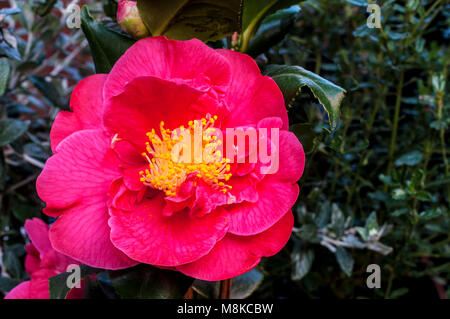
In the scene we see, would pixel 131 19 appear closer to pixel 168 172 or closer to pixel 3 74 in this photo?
pixel 168 172

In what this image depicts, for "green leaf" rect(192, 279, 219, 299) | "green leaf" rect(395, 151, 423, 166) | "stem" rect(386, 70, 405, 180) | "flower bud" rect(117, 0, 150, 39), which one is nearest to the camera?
"flower bud" rect(117, 0, 150, 39)

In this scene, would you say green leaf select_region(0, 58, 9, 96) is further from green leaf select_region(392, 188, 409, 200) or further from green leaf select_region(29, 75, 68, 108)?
green leaf select_region(392, 188, 409, 200)

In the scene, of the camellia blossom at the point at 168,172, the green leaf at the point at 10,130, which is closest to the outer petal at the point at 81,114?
the camellia blossom at the point at 168,172

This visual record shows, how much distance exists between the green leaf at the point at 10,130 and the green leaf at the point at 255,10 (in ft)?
1.87

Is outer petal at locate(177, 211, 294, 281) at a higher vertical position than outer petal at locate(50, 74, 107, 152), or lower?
lower

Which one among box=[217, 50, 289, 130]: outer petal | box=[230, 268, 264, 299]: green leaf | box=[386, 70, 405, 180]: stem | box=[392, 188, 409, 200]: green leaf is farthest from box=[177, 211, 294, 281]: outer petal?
box=[386, 70, 405, 180]: stem

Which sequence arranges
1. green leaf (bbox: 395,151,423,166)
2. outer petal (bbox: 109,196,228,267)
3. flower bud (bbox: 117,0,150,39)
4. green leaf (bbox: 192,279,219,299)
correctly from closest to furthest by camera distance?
outer petal (bbox: 109,196,228,267) → flower bud (bbox: 117,0,150,39) → green leaf (bbox: 192,279,219,299) → green leaf (bbox: 395,151,423,166)

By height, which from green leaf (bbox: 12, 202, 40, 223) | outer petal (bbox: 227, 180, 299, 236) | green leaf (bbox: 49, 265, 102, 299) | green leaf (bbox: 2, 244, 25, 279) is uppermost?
outer petal (bbox: 227, 180, 299, 236)

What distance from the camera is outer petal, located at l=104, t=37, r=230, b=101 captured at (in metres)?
0.53

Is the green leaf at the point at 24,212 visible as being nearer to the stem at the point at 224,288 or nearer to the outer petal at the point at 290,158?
the stem at the point at 224,288

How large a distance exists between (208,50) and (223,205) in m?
0.21

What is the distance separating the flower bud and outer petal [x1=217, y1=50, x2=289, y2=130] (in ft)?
0.46

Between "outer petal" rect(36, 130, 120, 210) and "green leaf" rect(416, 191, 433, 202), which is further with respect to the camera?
"green leaf" rect(416, 191, 433, 202)
